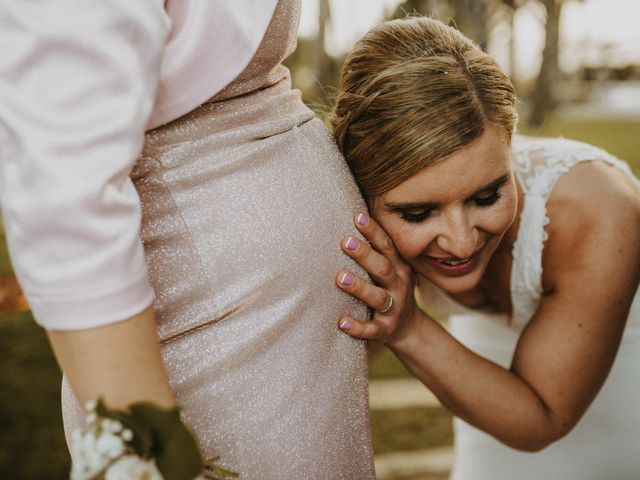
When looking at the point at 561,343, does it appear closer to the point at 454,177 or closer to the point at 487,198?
the point at 487,198

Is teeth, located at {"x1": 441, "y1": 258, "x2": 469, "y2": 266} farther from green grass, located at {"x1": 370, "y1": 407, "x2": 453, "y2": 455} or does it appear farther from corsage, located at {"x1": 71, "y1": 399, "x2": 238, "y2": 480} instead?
green grass, located at {"x1": 370, "y1": 407, "x2": 453, "y2": 455}

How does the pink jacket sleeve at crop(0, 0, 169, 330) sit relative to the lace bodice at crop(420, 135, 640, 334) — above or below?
above

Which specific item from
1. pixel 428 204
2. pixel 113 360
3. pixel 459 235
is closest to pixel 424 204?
pixel 428 204

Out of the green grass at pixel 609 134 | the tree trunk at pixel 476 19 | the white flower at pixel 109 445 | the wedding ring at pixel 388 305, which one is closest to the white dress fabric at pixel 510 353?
the wedding ring at pixel 388 305

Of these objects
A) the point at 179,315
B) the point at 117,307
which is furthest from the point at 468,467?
the point at 117,307

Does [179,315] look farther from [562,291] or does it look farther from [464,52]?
[562,291]

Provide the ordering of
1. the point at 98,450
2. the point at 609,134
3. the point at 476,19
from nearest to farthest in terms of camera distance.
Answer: the point at 98,450
the point at 476,19
the point at 609,134

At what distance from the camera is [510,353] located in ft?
9.17

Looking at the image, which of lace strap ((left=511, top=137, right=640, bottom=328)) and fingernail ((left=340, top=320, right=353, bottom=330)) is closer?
fingernail ((left=340, top=320, right=353, bottom=330))

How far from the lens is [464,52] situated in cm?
184

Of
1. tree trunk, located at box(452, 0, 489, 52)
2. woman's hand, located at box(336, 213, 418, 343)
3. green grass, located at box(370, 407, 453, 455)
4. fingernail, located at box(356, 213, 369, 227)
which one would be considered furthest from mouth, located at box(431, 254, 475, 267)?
tree trunk, located at box(452, 0, 489, 52)

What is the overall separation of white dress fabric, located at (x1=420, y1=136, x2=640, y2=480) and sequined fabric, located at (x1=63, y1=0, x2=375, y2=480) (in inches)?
41.9

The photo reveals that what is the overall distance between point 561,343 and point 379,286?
0.64 metres

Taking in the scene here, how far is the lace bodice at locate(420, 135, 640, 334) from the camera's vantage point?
2.19 meters
